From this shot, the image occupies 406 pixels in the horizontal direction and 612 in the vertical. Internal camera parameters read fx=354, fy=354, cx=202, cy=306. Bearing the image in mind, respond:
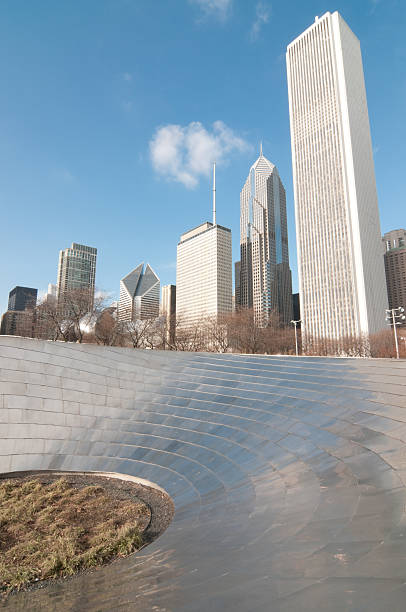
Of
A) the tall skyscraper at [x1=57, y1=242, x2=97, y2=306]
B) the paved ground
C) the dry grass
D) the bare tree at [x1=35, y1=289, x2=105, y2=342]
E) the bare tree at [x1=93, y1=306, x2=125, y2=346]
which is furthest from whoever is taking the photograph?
the tall skyscraper at [x1=57, y1=242, x2=97, y2=306]

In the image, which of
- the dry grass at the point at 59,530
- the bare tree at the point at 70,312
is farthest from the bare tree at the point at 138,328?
the dry grass at the point at 59,530

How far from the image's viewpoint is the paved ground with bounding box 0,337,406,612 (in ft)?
11.6

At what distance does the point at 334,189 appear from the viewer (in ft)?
393

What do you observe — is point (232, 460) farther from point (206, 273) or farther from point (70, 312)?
point (206, 273)

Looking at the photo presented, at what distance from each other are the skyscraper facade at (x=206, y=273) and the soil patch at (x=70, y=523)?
147m

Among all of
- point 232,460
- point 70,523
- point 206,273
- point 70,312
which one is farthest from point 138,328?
point 206,273

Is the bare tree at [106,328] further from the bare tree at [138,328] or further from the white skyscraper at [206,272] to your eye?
the white skyscraper at [206,272]

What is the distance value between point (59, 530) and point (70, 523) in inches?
23.1

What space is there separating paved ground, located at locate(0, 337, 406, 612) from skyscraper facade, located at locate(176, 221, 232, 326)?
143047 mm

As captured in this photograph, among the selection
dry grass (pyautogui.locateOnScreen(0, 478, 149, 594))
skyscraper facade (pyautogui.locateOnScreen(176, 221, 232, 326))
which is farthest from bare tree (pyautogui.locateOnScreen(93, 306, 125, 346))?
skyscraper facade (pyautogui.locateOnScreen(176, 221, 232, 326))

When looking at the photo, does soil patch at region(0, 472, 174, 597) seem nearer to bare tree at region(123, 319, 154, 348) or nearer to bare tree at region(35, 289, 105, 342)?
bare tree at region(35, 289, 105, 342)

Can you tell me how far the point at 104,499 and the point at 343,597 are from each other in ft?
27.2

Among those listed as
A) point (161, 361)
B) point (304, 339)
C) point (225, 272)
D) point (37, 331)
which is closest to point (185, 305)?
point (225, 272)

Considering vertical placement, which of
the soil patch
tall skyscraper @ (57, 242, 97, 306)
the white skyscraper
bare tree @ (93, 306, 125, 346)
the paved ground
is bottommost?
the soil patch
